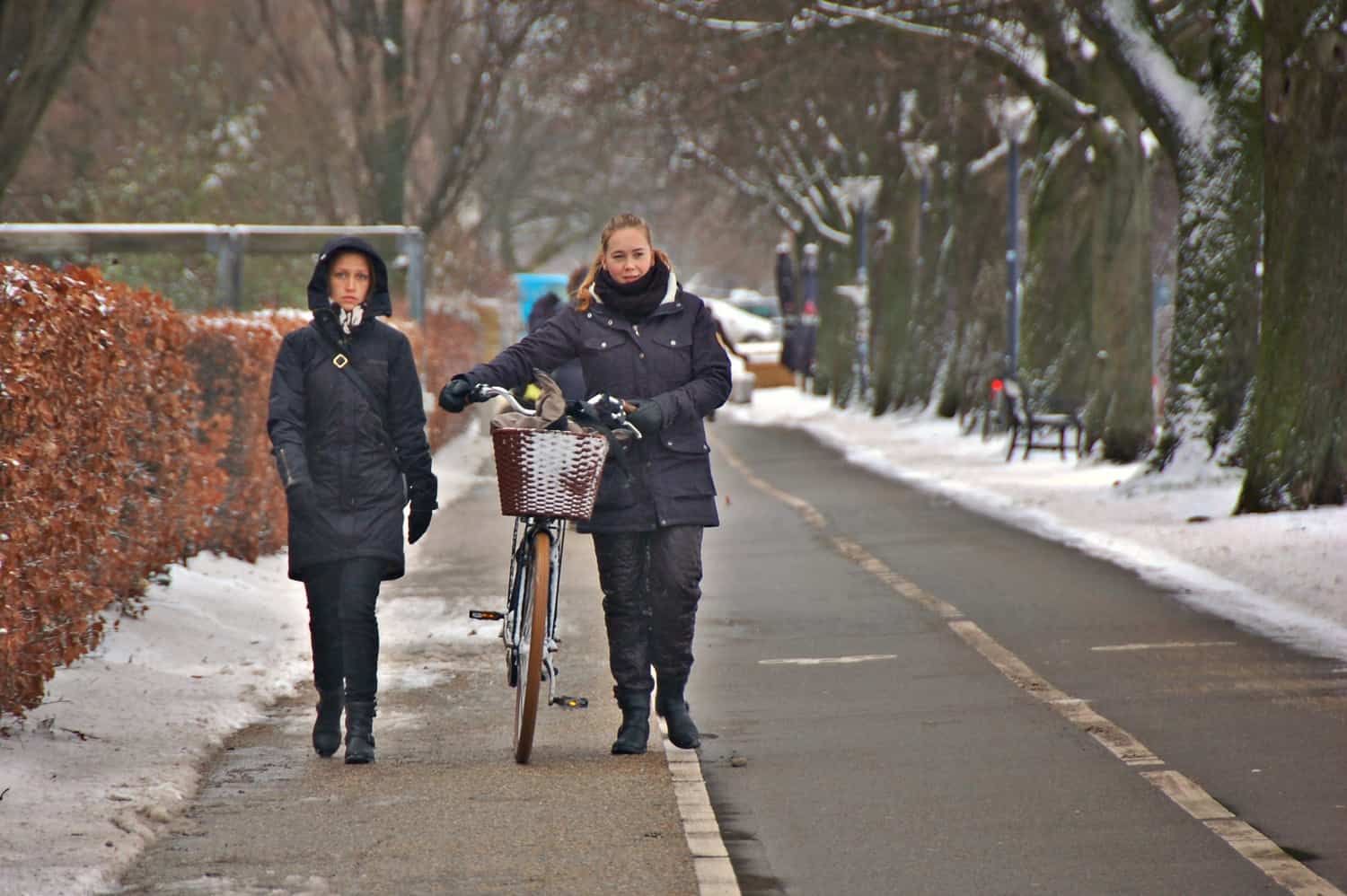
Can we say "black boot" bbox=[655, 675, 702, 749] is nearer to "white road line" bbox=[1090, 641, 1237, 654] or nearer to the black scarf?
the black scarf

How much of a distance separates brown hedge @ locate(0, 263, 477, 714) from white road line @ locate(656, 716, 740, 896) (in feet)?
7.24

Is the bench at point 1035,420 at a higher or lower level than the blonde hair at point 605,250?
lower

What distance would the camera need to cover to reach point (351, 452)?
830 cm

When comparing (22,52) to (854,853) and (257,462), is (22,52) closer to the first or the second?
(257,462)

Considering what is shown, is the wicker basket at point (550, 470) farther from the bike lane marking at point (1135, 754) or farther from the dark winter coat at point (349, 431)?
the bike lane marking at point (1135, 754)

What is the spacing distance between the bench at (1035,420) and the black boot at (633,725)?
62.7ft

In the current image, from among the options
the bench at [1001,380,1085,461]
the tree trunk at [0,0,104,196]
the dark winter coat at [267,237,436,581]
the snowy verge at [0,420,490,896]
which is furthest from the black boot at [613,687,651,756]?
the bench at [1001,380,1085,461]

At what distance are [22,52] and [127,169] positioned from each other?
24.4m

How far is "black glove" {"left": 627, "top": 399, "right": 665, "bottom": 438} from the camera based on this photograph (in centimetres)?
788

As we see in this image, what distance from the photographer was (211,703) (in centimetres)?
948

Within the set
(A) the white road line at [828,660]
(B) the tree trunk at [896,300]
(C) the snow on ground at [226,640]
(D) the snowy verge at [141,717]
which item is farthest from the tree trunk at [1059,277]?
(A) the white road line at [828,660]

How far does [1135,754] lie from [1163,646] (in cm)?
296

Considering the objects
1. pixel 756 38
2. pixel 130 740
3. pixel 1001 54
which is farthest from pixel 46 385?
pixel 756 38

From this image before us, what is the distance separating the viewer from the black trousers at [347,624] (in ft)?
27.3
